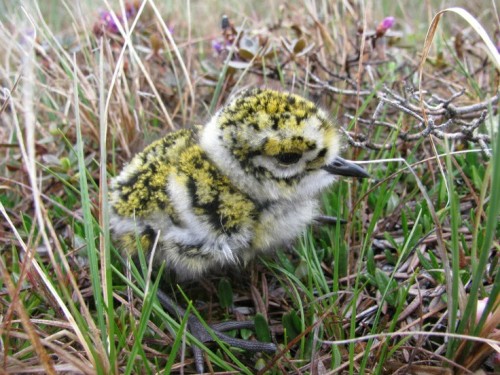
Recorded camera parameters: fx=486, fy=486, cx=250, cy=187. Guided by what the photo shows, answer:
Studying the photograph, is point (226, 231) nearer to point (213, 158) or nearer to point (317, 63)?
point (213, 158)

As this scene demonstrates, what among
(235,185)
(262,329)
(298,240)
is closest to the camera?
(262,329)

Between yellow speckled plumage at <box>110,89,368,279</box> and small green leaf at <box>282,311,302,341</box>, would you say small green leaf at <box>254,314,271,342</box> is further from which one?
yellow speckled plumage at <box>110,89,368,279</box>

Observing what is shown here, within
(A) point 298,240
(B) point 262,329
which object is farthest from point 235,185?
(B) point 262,329

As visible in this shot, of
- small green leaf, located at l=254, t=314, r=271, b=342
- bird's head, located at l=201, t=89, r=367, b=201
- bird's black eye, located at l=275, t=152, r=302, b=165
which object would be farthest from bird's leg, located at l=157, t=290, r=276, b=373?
bird's black eye, located at l=275, t=152, r=302, b=165

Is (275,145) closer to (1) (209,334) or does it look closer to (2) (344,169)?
(2) (344,169)

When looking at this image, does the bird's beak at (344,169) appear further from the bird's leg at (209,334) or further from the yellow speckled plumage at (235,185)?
the bird's leg at (209,334)
